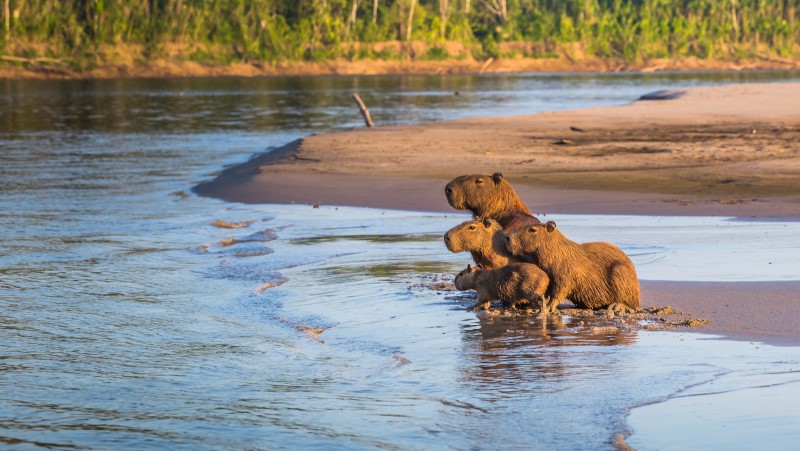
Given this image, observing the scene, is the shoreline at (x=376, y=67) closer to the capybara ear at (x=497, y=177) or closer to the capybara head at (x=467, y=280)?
the capybara ear at (x=497, y=177)

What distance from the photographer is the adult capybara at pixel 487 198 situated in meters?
9.37

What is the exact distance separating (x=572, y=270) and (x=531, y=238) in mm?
369

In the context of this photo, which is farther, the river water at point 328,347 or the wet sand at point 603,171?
the wet sand at point 603,171

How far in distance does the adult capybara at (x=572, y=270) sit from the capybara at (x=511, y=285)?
0.09 meters

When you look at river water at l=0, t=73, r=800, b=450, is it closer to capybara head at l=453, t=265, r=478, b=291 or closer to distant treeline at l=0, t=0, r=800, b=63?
capybara head at l=453, t=265, r=478, b=291

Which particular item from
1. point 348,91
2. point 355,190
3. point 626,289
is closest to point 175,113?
point 348,91

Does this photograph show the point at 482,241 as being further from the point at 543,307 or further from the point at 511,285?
the point at 543,307

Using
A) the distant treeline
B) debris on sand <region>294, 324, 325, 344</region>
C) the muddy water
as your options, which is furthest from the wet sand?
the distant treeline

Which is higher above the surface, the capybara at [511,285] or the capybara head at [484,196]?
the capybara head at [484,196]

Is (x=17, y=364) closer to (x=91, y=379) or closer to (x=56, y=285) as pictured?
(x=91, y=379)

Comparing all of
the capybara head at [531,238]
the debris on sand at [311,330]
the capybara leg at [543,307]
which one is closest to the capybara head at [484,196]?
the capybara head at [531,238]

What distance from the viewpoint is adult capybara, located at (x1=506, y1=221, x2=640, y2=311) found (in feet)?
28.0

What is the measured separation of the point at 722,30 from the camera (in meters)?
123

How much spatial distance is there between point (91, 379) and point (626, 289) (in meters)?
3.71
